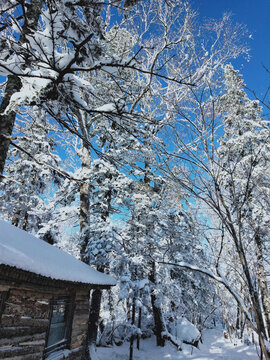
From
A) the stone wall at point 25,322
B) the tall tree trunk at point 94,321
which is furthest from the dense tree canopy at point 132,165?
the stone wall at point 25,322

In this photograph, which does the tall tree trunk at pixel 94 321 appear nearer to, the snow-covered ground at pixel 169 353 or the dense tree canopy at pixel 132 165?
the dense tree canopy at pixel 132 165

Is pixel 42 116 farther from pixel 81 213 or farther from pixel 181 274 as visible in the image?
pixel 181 274

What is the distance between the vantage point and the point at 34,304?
4867mm

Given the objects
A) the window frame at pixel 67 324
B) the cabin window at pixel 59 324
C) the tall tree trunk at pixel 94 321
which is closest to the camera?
the window frame at pixel 67 324

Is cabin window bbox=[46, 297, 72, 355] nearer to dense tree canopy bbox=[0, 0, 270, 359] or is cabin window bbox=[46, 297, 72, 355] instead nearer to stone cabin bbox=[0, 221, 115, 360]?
stone cabin bbox=[0, 221, 115, 360]

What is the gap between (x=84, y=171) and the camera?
33.7ft

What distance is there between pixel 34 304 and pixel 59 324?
70.0 inches

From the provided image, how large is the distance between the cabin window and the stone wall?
308 mm

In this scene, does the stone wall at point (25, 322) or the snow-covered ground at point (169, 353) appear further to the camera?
the snow-covered ground at point (169, 353)

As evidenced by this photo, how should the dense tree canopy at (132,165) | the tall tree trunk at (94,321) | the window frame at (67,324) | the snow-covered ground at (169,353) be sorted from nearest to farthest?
the dense tree canopy at (132,165)
the window frame at (67,324)
the tall tree trunk at (94,321)
the snow-covered ground at (169,353)

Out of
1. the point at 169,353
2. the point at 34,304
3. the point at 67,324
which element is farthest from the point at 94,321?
the point at 169,353

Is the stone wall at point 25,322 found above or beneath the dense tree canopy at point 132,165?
beneath

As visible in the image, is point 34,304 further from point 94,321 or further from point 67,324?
point 94,321

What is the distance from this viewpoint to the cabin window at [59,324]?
5.65 meters
